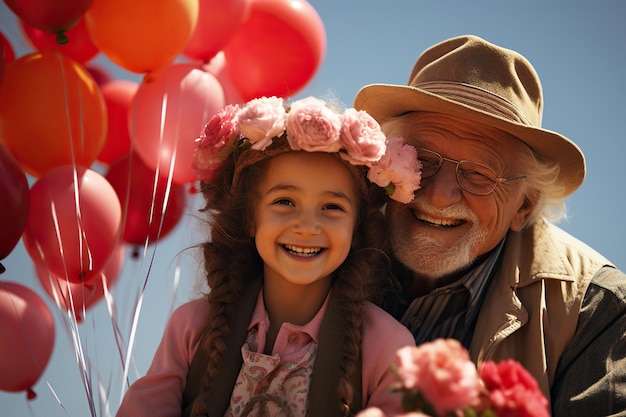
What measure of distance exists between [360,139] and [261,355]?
2.75 feet

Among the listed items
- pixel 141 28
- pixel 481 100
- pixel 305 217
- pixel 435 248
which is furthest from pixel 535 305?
pixel 141 28

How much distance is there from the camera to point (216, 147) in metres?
2.79

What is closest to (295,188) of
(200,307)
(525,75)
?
(200,307)

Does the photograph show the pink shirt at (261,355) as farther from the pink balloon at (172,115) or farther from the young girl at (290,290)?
the pink balloon at (172,115)

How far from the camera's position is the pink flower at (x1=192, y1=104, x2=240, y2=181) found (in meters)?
2.77

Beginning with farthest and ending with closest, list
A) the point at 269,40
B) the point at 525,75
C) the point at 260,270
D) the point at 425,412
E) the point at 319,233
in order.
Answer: the point at 269,40, the point at 525,75, the point at 260,270, the point at 319,233, the point at 425,412

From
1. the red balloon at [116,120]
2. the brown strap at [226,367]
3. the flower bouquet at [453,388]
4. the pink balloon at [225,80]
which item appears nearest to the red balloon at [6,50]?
the red balloon at [116,120]

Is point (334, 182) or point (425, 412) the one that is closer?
point (425, 412)

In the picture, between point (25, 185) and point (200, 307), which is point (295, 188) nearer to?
point (200, 307)

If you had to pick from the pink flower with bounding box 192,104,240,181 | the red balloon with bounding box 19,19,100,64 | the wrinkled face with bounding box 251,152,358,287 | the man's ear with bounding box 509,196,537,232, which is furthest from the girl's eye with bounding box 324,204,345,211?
the red balloon with bounding box 19,19,100,64

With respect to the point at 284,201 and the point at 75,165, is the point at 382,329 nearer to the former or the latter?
the point at 284,201

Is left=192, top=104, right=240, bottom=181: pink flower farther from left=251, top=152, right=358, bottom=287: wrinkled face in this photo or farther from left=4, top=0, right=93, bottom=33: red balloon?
left=4, top=0, right=93, bottom=33: red balloon

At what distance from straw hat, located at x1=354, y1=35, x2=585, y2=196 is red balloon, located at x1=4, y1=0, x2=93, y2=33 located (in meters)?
1.37

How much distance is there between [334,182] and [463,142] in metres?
0.86
